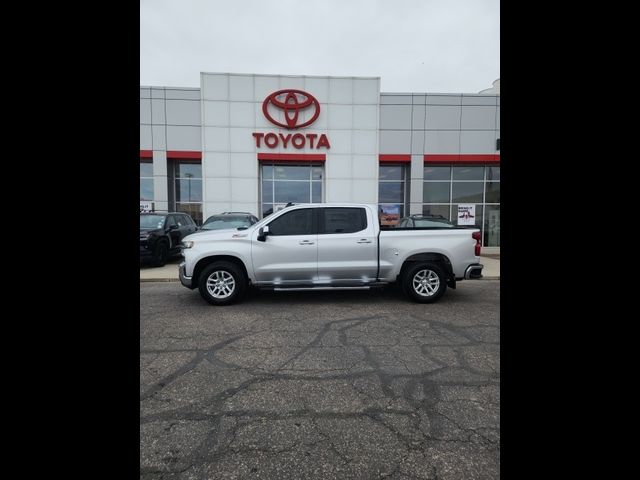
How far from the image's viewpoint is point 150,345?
4473 mm

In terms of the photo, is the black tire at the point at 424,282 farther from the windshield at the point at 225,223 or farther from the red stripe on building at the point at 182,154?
the red stripe on building at the point at 182,154

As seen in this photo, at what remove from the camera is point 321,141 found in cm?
1741

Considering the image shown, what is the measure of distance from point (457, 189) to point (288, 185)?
8934 mm

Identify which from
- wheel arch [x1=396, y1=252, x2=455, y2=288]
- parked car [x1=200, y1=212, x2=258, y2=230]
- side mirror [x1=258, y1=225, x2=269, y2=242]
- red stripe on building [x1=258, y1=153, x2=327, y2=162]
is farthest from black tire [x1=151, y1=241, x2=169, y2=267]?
red stripe on building [x1=258, y1=153, x2=327, y2=162]

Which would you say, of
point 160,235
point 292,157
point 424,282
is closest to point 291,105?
point 292,157

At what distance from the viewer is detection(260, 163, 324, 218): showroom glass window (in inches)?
708

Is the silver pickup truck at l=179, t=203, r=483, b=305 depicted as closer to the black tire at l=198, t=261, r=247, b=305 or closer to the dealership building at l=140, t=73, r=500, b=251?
the black tire at l=198, t=261, r=247, b=305

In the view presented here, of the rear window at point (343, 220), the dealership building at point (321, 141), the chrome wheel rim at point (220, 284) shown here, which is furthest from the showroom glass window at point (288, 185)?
the chrome wheel rim at point (220, 284)

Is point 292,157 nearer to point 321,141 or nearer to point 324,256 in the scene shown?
point 321,141

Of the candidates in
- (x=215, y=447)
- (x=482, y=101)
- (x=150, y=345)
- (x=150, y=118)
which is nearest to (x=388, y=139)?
(x=482, y=101)

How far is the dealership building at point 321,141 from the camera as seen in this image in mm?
17234

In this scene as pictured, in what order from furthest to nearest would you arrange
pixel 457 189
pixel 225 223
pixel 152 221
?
pixel 457 189 < pixel 225 223 < pixel 152 221
